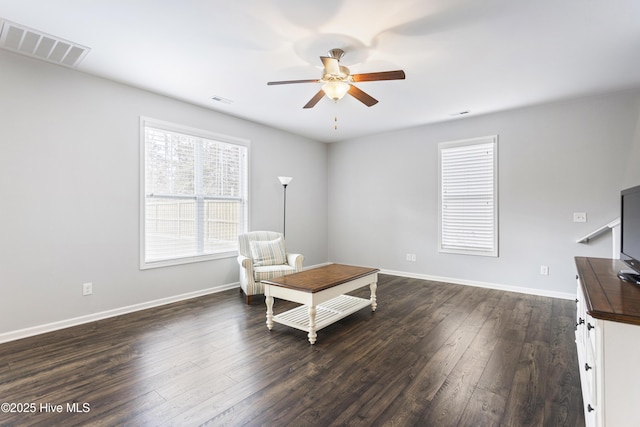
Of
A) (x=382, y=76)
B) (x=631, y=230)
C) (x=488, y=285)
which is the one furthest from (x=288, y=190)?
(x=631, y=230)

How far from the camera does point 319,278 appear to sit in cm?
330

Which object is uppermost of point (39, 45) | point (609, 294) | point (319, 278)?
point (39, 45)

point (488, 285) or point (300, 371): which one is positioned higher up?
point (488, 285)

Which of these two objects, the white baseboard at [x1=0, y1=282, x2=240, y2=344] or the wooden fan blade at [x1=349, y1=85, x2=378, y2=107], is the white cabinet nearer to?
the wooden fan blade at [x1=349, y1=85, x2=378, y2=107]

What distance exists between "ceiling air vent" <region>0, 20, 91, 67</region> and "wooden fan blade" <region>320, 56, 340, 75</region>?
2.21 meters

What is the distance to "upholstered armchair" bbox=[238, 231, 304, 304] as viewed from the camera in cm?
402

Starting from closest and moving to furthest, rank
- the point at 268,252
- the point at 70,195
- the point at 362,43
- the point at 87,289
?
1. the point at 362,43
2. the point at 70,195
3. the point at 87,289
4. the point at 268,252

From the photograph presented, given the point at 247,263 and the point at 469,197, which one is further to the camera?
the point at 469,197

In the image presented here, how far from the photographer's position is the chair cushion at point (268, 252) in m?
4.35

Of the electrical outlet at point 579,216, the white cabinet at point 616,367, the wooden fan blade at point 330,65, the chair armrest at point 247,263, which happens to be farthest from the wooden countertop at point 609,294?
the chair armrest at point 247,263

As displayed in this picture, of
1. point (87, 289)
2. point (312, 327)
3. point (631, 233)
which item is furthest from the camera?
point (87, 289)

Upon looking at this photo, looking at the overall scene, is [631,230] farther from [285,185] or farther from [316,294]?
[285,185]

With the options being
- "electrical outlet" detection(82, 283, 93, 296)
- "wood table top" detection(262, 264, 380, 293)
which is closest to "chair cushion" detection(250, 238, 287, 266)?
"wood table top" detection(262, 264, 380, 293)

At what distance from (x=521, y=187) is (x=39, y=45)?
232 inches
